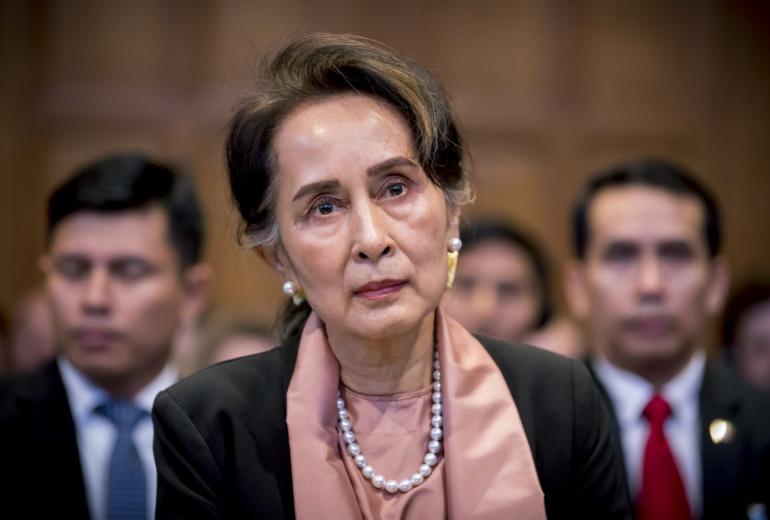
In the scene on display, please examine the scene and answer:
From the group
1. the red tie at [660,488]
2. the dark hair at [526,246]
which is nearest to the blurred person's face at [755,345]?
the dark hair at [526,246]

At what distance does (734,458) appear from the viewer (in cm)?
271

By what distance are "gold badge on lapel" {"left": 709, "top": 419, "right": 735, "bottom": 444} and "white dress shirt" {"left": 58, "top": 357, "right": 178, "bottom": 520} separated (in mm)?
1408

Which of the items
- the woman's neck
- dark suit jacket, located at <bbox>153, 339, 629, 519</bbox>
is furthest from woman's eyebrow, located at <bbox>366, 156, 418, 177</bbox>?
dark suit jacket, located at <bbox>153, 339, 629, 519</bbox>

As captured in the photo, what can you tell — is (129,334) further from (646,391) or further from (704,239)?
(704,239)

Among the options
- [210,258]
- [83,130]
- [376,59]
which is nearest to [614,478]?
[376,59]

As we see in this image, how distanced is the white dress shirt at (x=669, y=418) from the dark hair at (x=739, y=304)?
1513 millimetres

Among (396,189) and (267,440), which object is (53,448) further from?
(396,189)

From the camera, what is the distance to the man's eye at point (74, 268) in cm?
286

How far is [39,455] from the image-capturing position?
8.57ft

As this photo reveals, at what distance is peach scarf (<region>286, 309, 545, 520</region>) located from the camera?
175cm

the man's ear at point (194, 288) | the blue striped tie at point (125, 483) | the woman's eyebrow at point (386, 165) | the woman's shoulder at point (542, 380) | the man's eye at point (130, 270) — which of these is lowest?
the blue striped tie at point (125, 483)

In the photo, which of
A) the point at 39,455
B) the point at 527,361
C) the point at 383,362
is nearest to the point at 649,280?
the point at 527,361

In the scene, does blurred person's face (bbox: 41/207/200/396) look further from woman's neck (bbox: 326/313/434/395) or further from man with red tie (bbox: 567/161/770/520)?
man with red tie (bbox: 567/161/770/520)

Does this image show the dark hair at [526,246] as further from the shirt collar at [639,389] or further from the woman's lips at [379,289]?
the woman's lips at [379,289]
